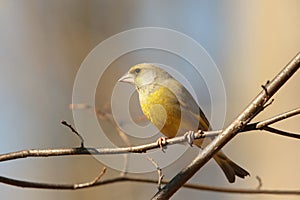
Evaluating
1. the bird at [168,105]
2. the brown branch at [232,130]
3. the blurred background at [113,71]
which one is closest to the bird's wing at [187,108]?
the bird at [168,105]

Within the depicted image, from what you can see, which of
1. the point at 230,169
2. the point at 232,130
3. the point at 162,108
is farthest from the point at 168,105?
the point at 232,130

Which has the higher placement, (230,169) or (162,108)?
(162,108)

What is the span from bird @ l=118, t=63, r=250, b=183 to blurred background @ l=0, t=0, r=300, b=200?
427 mm

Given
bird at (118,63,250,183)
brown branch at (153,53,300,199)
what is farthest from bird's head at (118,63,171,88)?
brown branch at (153,53,300,199)

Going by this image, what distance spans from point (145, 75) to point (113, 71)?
43 centimetres

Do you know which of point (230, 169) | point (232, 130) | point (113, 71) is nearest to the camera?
point (232, 130)

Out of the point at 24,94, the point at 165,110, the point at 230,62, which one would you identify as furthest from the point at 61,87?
the point at 165,110

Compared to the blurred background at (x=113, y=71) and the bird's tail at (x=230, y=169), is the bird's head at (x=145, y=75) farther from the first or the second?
the blurred background at (x=113, y=71)

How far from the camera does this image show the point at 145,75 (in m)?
0.85

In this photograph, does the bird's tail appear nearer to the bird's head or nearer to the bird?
the bird

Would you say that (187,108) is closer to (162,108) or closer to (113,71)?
(162,108)

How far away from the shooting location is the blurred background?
1.39m

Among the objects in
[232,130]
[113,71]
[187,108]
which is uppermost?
[113,71]

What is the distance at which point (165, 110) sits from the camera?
0.83 metres
